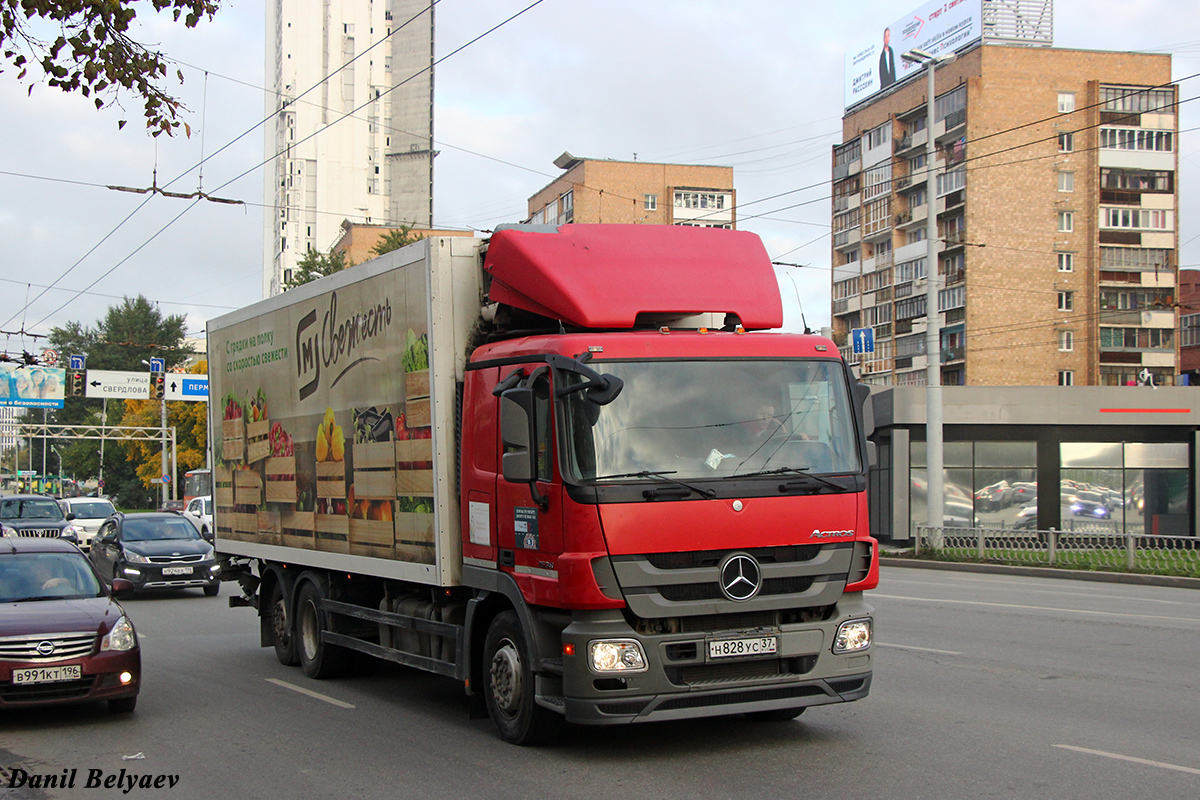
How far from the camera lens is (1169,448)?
1347 inches

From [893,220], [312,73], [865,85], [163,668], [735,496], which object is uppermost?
[312,73]

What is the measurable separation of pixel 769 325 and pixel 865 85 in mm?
69817

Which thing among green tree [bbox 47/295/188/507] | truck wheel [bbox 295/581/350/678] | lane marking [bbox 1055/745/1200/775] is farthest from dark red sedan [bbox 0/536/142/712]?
green tree [bbox 47/295/188/507]

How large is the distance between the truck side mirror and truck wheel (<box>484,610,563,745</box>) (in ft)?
3.18

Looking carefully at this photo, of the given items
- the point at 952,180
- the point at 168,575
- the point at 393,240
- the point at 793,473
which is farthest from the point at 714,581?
the point at 952,180

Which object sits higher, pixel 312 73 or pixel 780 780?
pixel 312 73

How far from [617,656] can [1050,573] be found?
60.4 ft

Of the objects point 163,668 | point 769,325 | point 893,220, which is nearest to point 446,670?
point 769,325

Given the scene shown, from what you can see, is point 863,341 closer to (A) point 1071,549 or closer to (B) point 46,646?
(A) point 1071,549

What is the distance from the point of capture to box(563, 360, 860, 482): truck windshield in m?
6.91

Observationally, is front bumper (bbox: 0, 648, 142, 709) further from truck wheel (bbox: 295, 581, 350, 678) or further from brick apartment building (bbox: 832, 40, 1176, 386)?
brick apartment building (bbox: 832, 40, 1176, 386)

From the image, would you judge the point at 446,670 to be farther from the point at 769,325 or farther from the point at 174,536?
the point at 174,536

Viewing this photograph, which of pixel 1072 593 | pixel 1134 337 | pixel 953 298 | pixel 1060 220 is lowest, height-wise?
pixel 1072 593

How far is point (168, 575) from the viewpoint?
20.2 m
